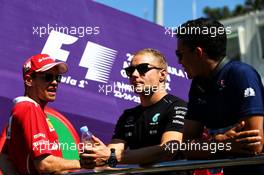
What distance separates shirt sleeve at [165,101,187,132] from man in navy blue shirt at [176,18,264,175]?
1.30ft

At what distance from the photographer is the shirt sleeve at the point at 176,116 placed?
3.61m

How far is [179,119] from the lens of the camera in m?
3.67

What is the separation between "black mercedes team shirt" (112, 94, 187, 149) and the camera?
3693mm

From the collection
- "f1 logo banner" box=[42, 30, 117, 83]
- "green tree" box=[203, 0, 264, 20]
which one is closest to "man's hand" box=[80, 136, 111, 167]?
"f1 logo banner" box=[42, 30, 117, 83]

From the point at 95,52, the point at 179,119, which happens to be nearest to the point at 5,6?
the point at 95,52

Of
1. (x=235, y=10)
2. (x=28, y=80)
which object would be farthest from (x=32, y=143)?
(x=235, y=10)

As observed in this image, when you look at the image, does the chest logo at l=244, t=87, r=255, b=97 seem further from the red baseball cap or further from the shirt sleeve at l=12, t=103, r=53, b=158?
the red baseball cap

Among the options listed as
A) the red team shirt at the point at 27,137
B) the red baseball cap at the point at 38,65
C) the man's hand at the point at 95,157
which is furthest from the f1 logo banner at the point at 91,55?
the man's hand at the point at 95,157

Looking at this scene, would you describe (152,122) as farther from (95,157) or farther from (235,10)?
(235,10)

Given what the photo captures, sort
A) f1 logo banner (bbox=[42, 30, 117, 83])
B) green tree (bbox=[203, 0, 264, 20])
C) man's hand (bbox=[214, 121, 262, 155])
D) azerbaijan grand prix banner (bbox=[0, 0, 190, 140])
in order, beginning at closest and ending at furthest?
man's hand (bbox=[214, 121, 262, 155]), azerbaijan grand prix banner (bbox=[0, 0, 190, 140]), f1 logo banner (bbox=[42, 30, 117, 83]), green tree (bbox=[203, 0, 264, 20])

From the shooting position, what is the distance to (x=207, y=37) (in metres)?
2.99

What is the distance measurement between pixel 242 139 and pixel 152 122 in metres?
1.20

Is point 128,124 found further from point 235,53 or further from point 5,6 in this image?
point 235,53

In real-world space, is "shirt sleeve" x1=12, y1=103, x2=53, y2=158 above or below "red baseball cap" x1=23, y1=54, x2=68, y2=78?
below
